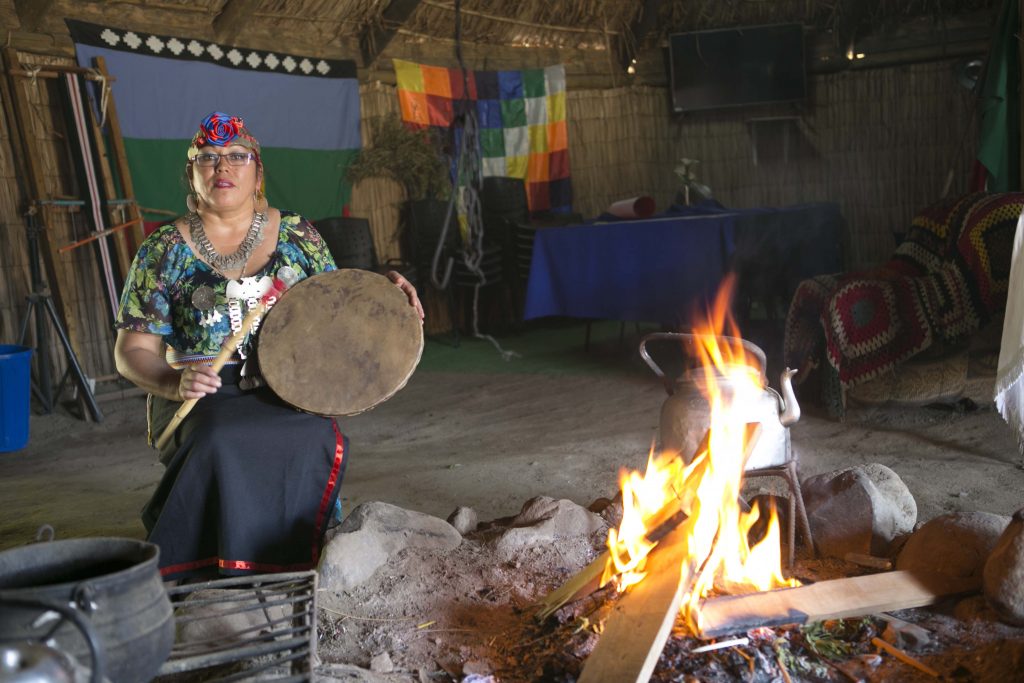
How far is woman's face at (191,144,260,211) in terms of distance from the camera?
270cm

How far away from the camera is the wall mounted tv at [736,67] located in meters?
8.92

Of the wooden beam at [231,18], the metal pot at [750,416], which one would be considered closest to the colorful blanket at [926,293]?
the metal pot at [750,416]

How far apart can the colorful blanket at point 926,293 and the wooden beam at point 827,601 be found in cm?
215

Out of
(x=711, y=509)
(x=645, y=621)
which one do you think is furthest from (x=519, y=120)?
(x=645, y=621)

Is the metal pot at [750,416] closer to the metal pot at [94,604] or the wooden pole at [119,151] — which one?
the metal pot at [94,604]

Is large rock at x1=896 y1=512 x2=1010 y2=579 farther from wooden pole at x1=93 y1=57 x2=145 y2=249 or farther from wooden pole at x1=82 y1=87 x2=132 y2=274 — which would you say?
wooden pole at x1=93 y1=57 x2=145 y2=249

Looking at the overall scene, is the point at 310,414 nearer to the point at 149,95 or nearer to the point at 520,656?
the point at 520,656

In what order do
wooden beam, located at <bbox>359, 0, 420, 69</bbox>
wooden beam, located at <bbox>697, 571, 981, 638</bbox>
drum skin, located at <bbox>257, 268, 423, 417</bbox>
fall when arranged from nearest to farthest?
wooden beam, located at <bbox>697, 571, 981, 638</bbox> < drum skin, located at <bbox>257, 268, 423, 417</bbox> < wooden beam, located at <bbox>359, 0, 420, 69</bbox>

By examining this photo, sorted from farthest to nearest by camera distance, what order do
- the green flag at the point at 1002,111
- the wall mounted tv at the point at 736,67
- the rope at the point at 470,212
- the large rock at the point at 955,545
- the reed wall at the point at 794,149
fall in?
the wall mounted tv at the point at 736,67, the reed wall at the point at 794,149, the rope at the point at 470,212, the green flag at the point at 1002,111, the large rock at the point at 955,545

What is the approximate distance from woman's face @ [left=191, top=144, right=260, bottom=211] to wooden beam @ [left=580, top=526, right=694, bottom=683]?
62.2 inches

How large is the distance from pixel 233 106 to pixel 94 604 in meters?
5.77

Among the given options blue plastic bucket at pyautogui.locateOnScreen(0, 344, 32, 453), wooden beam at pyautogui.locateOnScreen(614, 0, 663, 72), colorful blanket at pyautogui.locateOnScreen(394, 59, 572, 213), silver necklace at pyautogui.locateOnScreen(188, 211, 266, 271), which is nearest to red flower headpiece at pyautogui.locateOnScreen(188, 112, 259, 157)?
silver necklace at pyautogui.locateOnScreen(188, 211, 266, 271)

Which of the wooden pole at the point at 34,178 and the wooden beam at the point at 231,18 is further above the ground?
the wooden beam at the point at 231,18

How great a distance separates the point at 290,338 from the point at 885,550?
1702 millimetres
